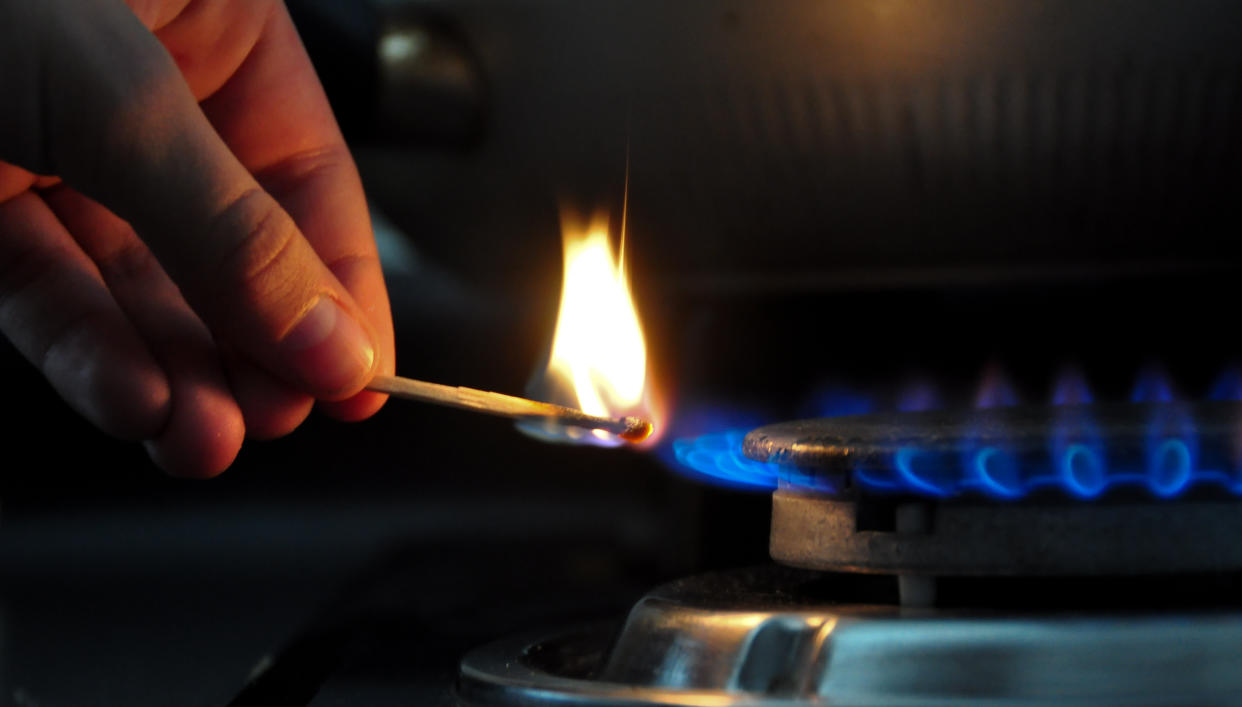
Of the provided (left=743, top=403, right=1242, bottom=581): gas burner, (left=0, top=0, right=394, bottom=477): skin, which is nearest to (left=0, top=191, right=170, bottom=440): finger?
(left=0, top=0, right=394, bottom=477): skin

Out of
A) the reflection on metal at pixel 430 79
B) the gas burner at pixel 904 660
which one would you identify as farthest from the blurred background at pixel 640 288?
the gas burner at pixel 904 660

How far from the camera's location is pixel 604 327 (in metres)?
0.59

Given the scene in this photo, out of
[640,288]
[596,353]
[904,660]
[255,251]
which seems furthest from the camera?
[640,288]

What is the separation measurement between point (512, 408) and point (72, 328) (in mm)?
267

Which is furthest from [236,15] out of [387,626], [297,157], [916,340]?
[916,340]

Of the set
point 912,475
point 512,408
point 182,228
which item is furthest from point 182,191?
point 912,475

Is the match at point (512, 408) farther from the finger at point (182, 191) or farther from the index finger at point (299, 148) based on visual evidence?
the index finger at point (299, 148)

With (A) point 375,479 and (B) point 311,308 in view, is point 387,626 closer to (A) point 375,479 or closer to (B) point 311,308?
(B) point 311,308

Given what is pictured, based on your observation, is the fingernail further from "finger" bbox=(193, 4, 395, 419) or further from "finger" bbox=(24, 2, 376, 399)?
"finger" bbox=(193, 4, 395, 419)

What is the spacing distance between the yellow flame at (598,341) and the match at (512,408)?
0.15 ft

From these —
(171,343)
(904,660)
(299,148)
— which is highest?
(299,148)

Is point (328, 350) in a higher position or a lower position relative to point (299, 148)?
lower

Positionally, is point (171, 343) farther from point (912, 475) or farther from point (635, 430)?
point (912, 475)

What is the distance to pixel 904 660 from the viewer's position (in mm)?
333
